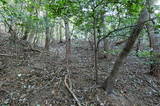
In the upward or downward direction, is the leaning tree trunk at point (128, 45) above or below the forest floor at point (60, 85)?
above

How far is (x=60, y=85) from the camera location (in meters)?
3.36

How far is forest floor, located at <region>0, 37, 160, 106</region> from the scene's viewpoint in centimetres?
293

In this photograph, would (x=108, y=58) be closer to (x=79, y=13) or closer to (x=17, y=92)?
(x=79, y=13)

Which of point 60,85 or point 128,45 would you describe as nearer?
point 128,45

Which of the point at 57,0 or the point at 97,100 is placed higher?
the point at 57,0

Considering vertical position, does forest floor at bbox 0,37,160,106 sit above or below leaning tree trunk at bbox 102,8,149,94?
below

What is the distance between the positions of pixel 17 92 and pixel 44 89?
1.96 ft

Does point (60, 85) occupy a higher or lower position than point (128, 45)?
lower

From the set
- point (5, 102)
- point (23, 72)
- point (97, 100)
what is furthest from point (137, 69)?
point (5, 102)

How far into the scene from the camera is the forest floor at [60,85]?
115 inches

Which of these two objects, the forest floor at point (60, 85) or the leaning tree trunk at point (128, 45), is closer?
the leaning tree trunk at point (128, 45)

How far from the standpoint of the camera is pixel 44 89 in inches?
126

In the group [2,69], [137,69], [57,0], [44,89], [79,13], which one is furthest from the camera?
[137,69]

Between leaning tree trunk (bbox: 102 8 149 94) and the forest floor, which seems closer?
leaning tree trunk (bbox: 102 8 149 94)
